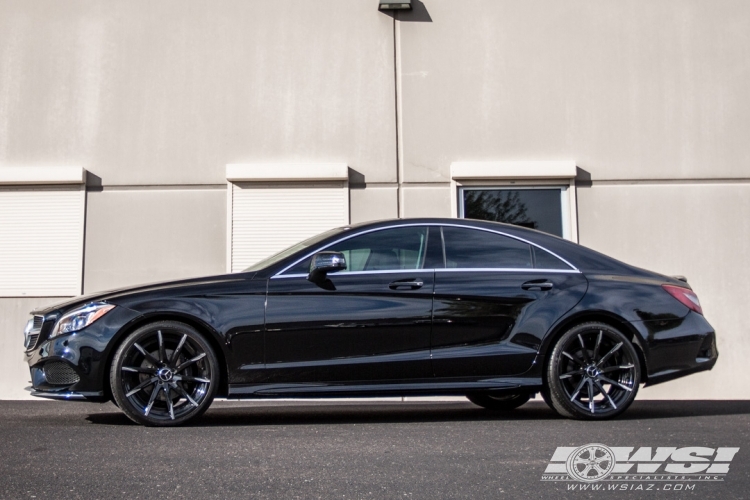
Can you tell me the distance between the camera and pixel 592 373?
264 inches

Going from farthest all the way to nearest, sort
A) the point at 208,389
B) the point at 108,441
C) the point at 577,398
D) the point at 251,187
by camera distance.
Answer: the point at 251,187
the point at 577,398
the point at 208,389
the point at 108,441

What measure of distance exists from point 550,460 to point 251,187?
22.5 feet

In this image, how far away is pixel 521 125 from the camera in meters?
11.3

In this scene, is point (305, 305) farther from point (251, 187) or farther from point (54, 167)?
point (54, 167)

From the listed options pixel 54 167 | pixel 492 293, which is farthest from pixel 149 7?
pixel 492 293

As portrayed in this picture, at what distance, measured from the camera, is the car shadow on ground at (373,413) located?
22.6 ft

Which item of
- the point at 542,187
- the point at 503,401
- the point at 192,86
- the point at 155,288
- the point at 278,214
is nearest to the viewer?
the point at 155,288

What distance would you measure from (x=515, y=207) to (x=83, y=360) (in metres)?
6.22

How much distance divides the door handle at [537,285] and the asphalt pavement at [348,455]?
95 centimetres

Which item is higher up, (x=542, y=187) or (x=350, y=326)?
(x=542, y=187)

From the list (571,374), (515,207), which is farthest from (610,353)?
(515,207)

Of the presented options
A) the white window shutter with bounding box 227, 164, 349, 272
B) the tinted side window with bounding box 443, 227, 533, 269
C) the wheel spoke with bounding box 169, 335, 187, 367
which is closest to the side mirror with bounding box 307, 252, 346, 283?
the tinted side window with bounding box 443, 227, 533, 269

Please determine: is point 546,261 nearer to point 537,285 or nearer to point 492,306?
point 537,285

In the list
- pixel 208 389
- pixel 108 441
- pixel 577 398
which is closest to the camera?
pixel 108 441
